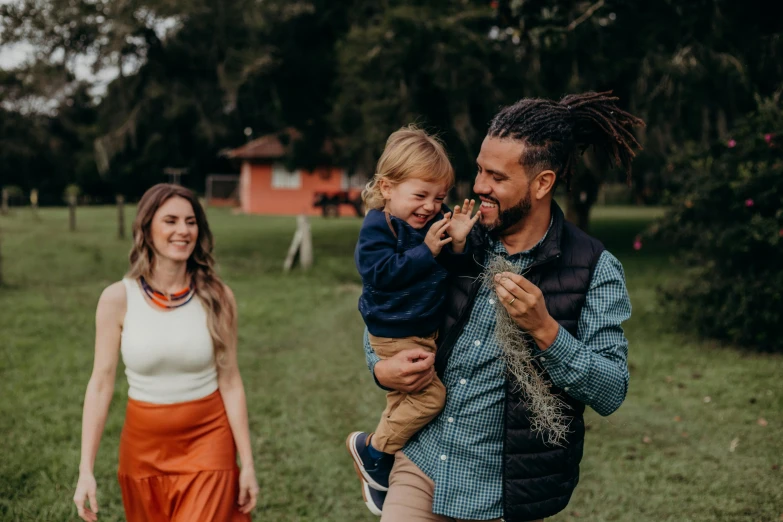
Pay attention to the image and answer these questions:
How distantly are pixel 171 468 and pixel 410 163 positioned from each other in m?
1.67

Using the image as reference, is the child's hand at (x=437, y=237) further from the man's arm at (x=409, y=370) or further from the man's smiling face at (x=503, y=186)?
the man's arm at (x=409, y=370)

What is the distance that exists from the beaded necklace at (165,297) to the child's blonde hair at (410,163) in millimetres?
1061

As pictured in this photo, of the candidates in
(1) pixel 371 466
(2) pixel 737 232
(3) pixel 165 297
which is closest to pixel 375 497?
(1) pixel 371 466

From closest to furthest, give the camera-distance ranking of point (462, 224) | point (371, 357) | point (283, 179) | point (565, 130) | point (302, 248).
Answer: point (462, 224) < point (565, 130) < point (371, 357) < point (302, 248) < point (283, 179)

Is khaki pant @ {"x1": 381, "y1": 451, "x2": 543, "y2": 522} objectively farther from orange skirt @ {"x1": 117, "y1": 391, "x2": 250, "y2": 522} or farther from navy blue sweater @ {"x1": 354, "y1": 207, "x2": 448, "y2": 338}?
orange skirt @ {"x1": 117, "y1": 391, "x2": 250, "y2": 522}

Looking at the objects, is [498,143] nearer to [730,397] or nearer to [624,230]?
[730,397]

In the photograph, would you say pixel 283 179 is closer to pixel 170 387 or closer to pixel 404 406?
pixel 170 387

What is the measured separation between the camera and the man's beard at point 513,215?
103 inches

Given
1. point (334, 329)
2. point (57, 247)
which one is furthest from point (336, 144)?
point (334, 329)

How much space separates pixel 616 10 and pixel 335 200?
85.9 ft

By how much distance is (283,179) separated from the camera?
136ft

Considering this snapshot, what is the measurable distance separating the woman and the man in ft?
3.21

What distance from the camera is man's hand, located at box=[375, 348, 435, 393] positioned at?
2.57 meters

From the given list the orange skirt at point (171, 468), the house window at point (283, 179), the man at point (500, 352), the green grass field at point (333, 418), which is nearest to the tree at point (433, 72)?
the green grass field at point (333, 418)
